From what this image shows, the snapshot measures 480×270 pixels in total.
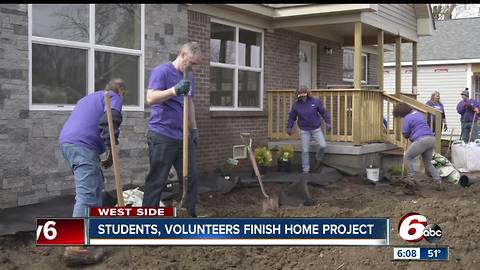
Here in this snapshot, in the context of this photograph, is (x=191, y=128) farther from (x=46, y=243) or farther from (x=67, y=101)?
(x=67, y=101)

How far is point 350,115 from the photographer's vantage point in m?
11.6

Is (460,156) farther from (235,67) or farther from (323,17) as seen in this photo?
(235,67)

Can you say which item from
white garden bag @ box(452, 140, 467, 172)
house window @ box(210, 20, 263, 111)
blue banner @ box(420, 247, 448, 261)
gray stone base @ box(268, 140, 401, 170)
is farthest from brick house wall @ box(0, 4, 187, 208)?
white garden bag @ box(452, 140, 467, 172)

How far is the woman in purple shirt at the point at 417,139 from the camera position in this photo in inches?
361

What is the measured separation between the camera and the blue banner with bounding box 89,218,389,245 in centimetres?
424

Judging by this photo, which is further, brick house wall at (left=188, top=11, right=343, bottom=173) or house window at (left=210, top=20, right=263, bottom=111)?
house window at (left=210, top=20, right=263, bottom=111)

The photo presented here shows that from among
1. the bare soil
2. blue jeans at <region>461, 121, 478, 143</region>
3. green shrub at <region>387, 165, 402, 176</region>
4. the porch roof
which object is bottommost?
the bare soil

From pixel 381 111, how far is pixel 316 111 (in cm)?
218

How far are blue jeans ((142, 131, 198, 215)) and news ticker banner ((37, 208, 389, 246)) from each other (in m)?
1.08

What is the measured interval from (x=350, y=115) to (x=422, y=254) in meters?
7.31

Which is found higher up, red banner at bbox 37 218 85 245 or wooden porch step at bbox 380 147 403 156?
wooden porch step at bbox 380 147 403 156

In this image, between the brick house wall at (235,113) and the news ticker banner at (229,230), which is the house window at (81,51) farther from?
the news ticker banner at (229,230)

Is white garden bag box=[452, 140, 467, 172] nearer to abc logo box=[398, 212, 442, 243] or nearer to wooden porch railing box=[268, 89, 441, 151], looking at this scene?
wooden porch railing box=[268, 89, 441, 151]

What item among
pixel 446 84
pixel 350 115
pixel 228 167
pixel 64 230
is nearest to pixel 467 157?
pixel 350 115
